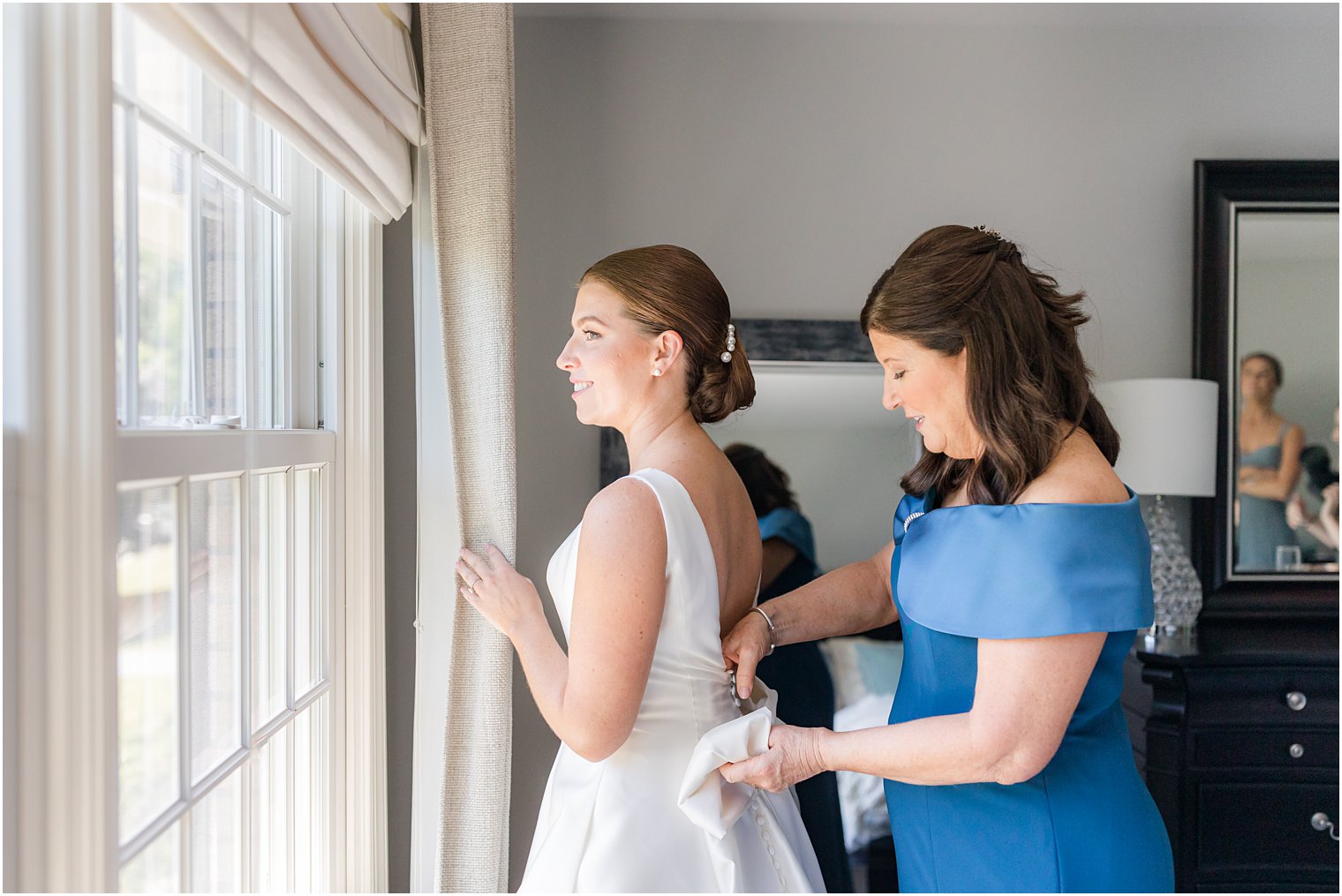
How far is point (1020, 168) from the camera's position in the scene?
235 centimetres

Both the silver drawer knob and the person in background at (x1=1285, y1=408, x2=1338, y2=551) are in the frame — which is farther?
the person in background at (x1=1285, y1=408, x2=1338, y2=551)

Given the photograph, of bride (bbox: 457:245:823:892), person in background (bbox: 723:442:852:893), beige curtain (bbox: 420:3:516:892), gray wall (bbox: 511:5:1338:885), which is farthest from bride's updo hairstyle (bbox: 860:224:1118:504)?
gray wall (bbox: 511:5:1338:885)

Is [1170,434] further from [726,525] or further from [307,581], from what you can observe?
[307,581]

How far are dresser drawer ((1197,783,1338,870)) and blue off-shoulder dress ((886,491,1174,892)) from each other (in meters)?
0.94

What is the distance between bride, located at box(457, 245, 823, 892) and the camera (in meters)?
1.17

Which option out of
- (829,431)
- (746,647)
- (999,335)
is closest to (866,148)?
(829,431)

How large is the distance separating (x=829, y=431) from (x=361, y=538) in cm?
126

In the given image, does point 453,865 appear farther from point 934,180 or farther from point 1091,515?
point 934,180

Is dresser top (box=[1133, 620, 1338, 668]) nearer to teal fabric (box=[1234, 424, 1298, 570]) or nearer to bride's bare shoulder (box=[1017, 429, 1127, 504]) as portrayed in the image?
teal fabric (box=[1234, 424, 1298, 570])

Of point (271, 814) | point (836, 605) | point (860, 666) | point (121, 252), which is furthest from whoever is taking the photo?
point (860, 666)

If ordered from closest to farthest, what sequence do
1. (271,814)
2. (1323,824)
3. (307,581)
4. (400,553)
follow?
(271,814)
(307,581)
(1323,824)
(400,553)

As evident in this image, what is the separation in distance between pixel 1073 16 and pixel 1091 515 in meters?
1.84

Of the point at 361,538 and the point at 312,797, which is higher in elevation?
the point at 361,538

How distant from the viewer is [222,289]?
1129 mm
